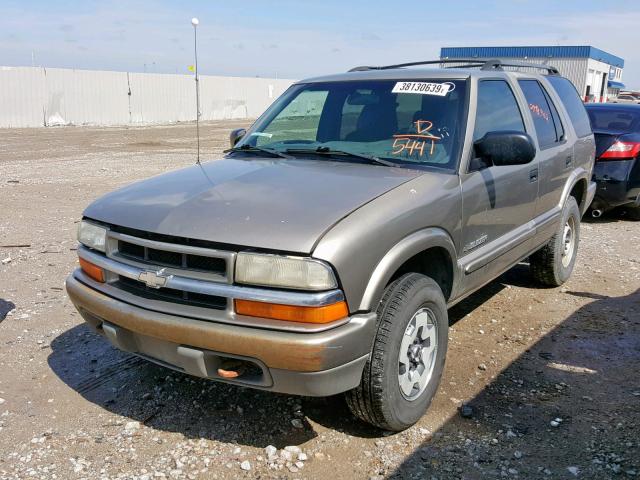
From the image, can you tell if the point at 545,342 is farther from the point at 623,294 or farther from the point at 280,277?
the point at 280,277

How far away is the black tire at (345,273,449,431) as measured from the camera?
2934 millimetres

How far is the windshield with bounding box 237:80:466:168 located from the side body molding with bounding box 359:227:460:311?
0.53 meters

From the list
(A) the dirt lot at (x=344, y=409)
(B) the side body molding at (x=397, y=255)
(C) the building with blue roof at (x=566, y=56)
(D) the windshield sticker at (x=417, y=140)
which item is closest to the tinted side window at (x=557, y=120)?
(A) the dirt lot at (x=344, y=409)

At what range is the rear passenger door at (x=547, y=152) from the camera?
4805 mm

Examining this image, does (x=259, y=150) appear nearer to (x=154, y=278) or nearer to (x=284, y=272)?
(x=154, y=278)

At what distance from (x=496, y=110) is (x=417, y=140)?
813 millimetres

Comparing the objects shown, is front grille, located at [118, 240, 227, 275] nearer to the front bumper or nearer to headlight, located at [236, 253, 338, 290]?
headlight, located at [236, 253, 338, 290]

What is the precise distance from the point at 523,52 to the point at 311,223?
155ft

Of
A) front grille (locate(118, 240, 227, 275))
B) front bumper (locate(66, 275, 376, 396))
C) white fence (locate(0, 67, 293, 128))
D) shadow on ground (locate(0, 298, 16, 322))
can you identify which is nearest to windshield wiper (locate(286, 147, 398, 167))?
front bumper (locate(66, 275, 376, 396))

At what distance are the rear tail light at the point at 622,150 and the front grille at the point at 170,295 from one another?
712 cm

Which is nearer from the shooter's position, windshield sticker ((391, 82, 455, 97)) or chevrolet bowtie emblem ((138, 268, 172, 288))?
chevrolet bowtie emblem ((138, 268, 172, 288))

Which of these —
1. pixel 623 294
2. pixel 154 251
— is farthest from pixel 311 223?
pixel 623 294

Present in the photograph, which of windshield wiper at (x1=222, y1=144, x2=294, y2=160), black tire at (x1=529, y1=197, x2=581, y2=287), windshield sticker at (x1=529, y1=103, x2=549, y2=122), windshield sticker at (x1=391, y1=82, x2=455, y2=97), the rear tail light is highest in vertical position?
windshield sticker at (x1=391, y1=82, x2=455, y2=97)

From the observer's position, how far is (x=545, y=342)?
4.54 meters
